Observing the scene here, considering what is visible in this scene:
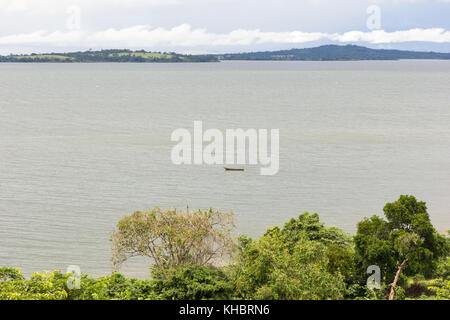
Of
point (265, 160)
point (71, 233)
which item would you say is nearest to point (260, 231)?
point (71, 233)

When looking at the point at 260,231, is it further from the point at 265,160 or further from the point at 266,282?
the point at 265,160

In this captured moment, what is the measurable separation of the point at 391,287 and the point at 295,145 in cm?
4485

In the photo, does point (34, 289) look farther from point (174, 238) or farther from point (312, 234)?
point (312, 234)

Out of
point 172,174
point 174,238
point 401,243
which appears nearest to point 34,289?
point 174,238

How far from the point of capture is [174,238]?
2294 cm

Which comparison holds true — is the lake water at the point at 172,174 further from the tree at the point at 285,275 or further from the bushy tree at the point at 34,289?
the bushy tree at the point at 34,289

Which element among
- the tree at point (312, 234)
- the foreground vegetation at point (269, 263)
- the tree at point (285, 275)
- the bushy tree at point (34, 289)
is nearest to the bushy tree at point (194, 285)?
the foreground vegetation at point (269, 263)

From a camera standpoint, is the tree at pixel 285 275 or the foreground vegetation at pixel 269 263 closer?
the tree at pixel 285 275

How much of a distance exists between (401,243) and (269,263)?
18.0ft

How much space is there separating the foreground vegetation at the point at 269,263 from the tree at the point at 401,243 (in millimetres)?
39

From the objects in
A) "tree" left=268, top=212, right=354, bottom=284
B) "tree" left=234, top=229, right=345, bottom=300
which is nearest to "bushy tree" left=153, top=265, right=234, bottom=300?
"tree" left=234, top=229, right=345, bottom=300

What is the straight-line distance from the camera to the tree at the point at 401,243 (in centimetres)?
2070

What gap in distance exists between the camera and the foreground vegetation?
18.2 metres

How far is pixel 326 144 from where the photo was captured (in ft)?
217
